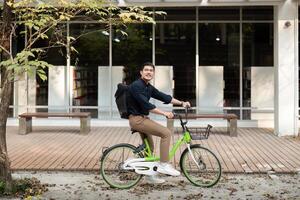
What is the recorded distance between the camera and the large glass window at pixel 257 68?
1504cm

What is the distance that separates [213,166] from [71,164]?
281 cm

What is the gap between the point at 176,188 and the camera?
25.1ft

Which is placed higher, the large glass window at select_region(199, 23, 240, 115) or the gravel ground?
the large glass window at select_region(199, 23, 240, 115)

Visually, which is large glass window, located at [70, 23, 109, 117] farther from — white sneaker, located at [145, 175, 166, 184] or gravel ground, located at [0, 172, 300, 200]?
white sneaker, located at [145, 175, 166, 184]

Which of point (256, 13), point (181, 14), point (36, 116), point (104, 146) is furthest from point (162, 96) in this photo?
point (256, 13)

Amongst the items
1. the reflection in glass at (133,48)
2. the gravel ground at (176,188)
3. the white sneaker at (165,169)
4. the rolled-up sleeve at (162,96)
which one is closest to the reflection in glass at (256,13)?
the reflection in glass at (133,48)

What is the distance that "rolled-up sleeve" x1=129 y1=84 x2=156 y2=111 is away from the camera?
7.43m

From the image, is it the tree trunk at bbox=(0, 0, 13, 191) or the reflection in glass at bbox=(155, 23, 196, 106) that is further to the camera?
the reflection in glass at bbox=(155, 23, 196, 106)

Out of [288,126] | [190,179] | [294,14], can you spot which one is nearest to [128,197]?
[190,179]

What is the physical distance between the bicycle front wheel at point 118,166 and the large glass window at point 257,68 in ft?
26.1

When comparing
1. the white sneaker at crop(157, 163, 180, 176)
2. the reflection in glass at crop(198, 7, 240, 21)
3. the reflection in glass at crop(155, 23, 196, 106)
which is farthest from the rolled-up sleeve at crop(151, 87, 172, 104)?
the reflection in glass at crop(198, 7, 240, 21)

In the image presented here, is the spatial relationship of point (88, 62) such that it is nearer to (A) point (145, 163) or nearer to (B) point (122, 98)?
(B) point (122, 98)

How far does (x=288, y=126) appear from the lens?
43.2 ft

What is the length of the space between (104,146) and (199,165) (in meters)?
4.02
